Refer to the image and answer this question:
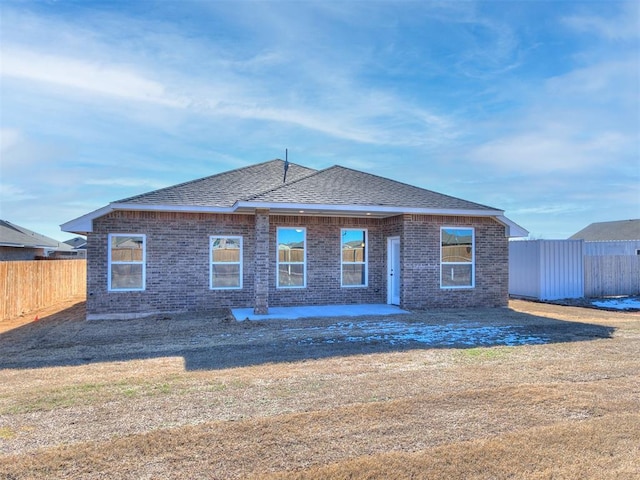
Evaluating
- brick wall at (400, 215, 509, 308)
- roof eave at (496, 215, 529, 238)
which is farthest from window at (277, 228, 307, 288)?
roof eave at (496, 215, 529, 238)

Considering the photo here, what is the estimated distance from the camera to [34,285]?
55.8 ft

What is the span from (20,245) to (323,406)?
1099 inches

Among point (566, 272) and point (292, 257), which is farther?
point (566, 272)

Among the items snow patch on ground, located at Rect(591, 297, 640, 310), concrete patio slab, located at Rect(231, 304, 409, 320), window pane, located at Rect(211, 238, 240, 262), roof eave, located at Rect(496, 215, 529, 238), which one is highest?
A: roof eave, located at Rect(496, 215, 529, 238)

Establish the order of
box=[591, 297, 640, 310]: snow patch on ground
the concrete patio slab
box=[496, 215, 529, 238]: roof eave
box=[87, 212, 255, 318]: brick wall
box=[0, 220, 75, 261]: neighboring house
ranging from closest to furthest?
the concrete patio slab
box=[87, 212, 255, 318]: brick wall
box=[496, 215, 529, 238]: roof eave
box=[591, 297, 640, 310]: snow patch on ground
box=[0, 220, 75, 261]: neighboring house

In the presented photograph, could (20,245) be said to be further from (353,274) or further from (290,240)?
(353,274)

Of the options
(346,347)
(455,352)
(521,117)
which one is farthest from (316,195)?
(521,117)

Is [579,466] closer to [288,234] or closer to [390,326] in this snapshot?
[390,326]

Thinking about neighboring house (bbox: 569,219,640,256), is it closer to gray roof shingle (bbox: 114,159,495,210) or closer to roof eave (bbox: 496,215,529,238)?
roof eave (bbox: 496,215,529,238)

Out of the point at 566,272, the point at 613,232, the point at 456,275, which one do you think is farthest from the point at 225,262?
the point at 613,232

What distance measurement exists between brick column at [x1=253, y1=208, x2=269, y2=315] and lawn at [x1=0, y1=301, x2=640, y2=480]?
8.93 ft

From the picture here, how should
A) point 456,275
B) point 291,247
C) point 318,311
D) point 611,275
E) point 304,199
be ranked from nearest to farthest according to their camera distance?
point 304,199
point 318,311
point 291,247
point 456,275
point 611,275

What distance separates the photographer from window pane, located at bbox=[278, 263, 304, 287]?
1436 cm

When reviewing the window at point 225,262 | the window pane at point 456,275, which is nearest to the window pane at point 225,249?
the window at point 225,262
